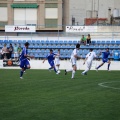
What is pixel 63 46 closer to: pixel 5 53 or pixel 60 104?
pixel 5 53

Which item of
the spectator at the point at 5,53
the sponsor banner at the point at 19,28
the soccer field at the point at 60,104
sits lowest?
the soccer field at the point at 60,104

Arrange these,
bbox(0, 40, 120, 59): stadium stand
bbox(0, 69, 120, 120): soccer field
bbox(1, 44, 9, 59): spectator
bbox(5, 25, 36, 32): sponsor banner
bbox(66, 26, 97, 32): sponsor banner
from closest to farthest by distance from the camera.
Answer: bbox(0, 69, 120, 120): soccer field
bbox(1, 44, 9, 59): spectator
bbox(0, 40, 120, 59): stadium stand
bbox(66, 26, 97, 32): sponsor banner
bbox(5, 25, 36, 32): sponsor banner

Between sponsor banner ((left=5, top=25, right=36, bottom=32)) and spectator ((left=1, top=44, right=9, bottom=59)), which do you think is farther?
sponsor banner ((left=5, top=25, right=36, bottom=32))

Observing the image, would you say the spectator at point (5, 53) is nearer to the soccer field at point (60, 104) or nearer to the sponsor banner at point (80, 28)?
the sponsor banner at point (80, 28)

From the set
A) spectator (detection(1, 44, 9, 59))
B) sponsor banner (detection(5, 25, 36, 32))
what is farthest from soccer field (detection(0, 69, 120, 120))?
sponsor banner (detection(5, 25, 36, 32))

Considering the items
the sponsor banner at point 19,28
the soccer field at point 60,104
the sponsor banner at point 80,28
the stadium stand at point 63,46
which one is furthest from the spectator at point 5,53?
the soccer field at point 60,104

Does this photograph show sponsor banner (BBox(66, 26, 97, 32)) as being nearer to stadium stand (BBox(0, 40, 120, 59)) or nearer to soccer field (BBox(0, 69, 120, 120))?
stadium stand (BBox(0, 40, 120, 59))

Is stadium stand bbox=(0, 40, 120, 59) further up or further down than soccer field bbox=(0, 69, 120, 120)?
further up

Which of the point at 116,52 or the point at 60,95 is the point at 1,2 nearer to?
the point at 116,52

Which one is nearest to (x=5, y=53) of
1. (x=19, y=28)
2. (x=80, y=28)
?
(x=19, y=28)

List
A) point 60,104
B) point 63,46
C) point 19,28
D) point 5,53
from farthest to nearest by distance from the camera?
1. point 19,28
2. point 63,46
3. point 5,53
4. point 60,104

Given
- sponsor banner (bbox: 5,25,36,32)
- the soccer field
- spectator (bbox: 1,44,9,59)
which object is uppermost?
sponsor banner (bbox: 5,25,36,32)

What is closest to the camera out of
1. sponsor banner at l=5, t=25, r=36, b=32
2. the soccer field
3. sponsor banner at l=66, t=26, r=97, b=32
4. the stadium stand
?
the soccer field

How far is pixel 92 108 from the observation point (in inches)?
506
